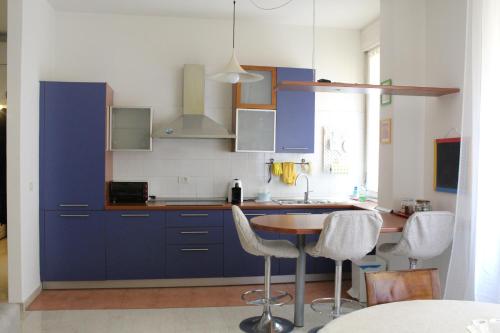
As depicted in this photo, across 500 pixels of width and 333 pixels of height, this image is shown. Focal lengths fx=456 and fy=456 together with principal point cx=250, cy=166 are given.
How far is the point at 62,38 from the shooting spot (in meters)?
5.12

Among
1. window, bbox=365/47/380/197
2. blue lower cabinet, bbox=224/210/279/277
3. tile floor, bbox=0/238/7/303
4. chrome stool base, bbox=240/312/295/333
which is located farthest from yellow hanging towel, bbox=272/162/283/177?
tile floor, bbox=0/238/7/303

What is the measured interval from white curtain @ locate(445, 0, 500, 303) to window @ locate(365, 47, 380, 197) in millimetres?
2280

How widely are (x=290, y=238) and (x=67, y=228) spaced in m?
2.31

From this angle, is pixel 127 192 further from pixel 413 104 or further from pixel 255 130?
pixel 413 104

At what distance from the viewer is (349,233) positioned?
10.4ft

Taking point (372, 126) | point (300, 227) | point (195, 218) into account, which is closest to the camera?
point (300, 227)

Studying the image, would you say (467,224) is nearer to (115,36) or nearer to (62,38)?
(115,36)

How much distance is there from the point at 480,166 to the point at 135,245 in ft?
10.8

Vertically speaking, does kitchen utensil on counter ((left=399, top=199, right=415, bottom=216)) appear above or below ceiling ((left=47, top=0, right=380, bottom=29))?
below

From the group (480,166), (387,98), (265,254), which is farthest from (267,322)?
(387,98)

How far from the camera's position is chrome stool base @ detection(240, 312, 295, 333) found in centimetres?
357

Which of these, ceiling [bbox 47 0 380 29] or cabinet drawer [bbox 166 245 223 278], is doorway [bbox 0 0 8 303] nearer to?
ceiling [bbox 47 0 380 29]

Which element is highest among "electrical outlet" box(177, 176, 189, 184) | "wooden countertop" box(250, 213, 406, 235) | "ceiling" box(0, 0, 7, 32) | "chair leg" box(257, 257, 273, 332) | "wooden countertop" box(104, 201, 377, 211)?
"ceiling" box(0, 0, 7, 32)

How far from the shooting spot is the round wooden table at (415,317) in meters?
1.64
